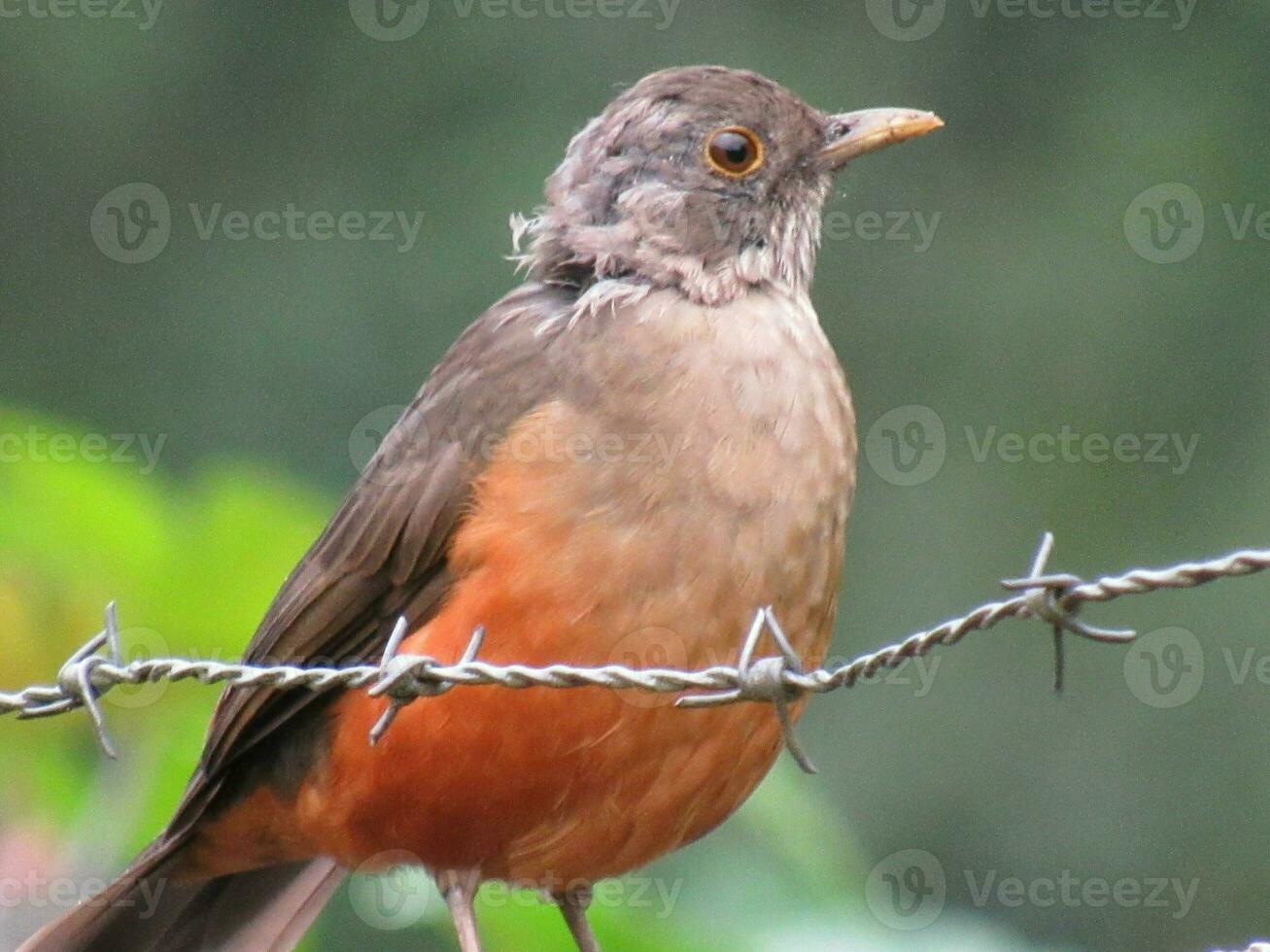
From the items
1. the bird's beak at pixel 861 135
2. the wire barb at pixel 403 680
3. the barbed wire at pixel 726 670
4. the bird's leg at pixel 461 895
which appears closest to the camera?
the barbed wire at pixel 726 670

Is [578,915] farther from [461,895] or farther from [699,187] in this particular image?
[699,187]

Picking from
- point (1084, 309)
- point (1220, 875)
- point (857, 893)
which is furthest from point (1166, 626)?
point (857, 893)

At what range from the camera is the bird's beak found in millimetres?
5371

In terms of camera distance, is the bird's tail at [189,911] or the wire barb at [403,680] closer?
the wire barb at [403,680]

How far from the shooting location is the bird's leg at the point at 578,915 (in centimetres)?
500

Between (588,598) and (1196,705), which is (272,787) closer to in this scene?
(588,598)

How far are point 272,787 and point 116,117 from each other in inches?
271

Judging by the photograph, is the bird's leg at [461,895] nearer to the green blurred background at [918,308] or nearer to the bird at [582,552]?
the bird at [582,552]

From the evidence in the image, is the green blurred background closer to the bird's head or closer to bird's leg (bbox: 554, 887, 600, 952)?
bird's leg (bbox: 554, 887, 600, 952)

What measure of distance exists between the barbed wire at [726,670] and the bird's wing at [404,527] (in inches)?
35.1

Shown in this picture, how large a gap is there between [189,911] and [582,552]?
184 centimetres

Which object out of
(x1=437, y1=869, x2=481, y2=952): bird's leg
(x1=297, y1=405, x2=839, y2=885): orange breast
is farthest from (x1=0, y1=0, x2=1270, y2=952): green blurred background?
(x1=297, y1=405, x2=839, y2=885): orange breast

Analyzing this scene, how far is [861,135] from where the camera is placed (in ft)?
17.8

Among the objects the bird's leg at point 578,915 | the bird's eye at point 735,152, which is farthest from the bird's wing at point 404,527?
the bird's leg at point 578,915
